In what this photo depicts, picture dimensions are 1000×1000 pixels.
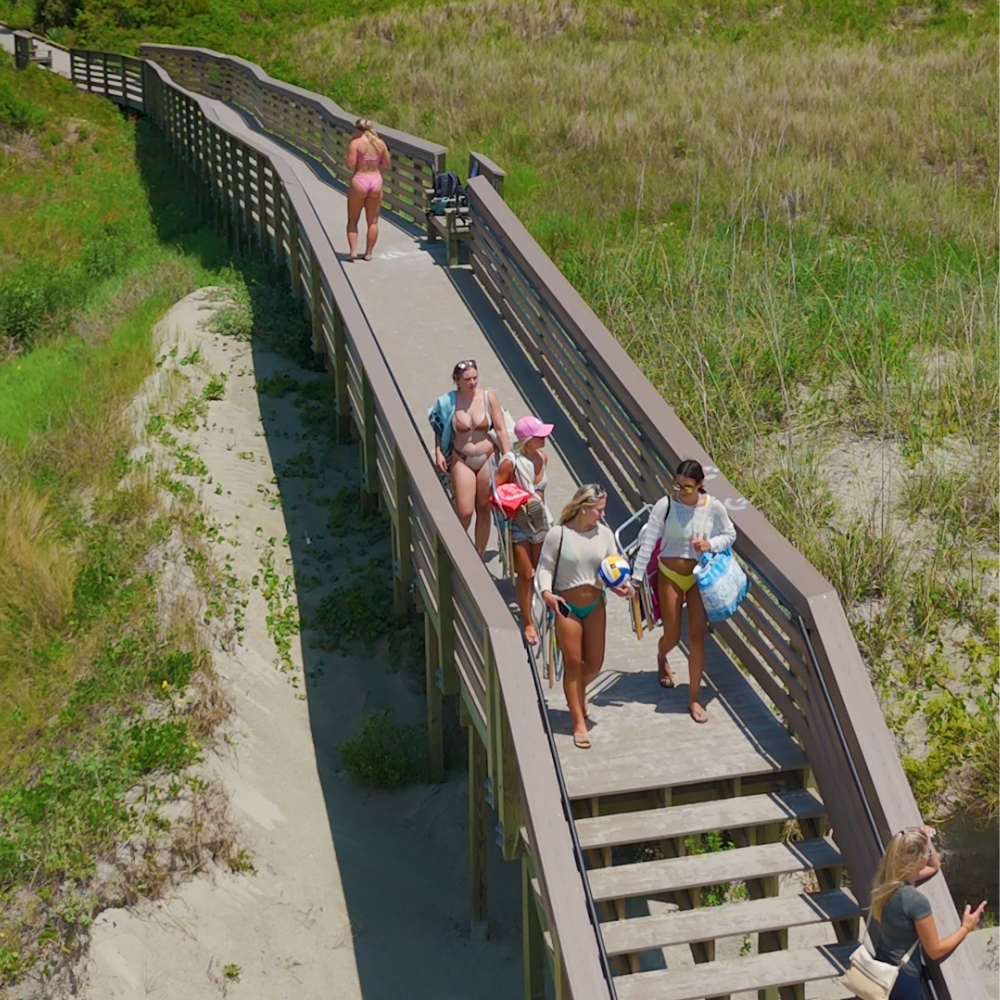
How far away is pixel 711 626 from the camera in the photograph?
8.65 meters

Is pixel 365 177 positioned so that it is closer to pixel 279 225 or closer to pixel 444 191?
pixel 444 191

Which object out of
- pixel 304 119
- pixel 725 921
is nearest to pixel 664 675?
pixel 725 921

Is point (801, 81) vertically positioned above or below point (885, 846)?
above

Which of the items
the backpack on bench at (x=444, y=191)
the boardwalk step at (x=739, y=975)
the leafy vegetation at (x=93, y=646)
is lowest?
the leafy vegetation at (x=93, y=646)

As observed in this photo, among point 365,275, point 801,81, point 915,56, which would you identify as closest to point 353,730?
point 365,275

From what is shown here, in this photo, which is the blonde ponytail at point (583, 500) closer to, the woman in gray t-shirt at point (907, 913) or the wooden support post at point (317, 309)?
the woman in gray t-shirt at point (907, 913)

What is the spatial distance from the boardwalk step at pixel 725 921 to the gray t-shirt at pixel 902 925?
34.7 inches

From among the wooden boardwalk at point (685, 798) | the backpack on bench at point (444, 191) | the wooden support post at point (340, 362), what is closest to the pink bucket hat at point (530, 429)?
the wooden boardwalk at point (685, 798)

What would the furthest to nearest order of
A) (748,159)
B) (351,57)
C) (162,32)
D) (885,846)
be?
1. (162,32)
2. (351,57)
3. (748,159)
4. (885,846)

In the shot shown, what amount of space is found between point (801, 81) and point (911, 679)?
16.0 metres

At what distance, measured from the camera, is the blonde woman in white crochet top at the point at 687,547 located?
292 inches

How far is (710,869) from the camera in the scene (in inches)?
281

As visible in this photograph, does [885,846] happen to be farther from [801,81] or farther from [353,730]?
[801,81]

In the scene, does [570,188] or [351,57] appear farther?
[351,57]
